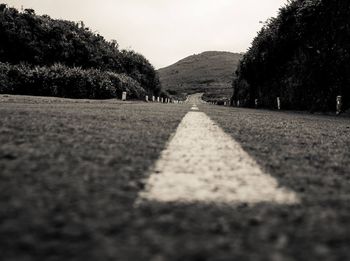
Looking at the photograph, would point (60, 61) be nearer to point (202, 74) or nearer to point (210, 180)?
point (210, 180)

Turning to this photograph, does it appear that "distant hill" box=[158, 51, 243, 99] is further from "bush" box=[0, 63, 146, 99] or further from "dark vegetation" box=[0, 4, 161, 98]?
"bush" box=[0, 63, 146, 99]

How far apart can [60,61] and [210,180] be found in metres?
34.9

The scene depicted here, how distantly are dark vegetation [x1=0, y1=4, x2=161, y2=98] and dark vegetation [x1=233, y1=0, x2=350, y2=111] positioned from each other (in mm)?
10480

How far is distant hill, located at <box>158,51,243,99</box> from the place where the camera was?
449ft

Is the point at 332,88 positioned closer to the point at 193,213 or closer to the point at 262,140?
the point at 262,140

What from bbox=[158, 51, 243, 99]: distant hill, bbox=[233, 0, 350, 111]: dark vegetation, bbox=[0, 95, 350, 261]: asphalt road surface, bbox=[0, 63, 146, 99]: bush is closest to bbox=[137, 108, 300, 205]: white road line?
bbox=[0, 95, 350, 261]: asphalt road surface

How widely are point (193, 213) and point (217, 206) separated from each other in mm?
144

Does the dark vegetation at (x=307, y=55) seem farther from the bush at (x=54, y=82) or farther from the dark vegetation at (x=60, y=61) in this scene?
the dark vegetation at (x=60, y=61)

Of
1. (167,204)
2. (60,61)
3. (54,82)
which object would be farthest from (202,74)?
(167,204)

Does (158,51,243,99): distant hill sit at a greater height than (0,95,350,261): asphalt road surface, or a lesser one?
greater

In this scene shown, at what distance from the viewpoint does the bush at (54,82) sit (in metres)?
23.7

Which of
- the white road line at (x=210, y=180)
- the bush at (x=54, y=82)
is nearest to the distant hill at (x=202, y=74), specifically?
the bush at (x=54, y=82)

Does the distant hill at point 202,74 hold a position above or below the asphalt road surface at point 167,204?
above

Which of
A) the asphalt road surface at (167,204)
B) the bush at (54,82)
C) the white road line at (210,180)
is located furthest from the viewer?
the bush at (54,82)
